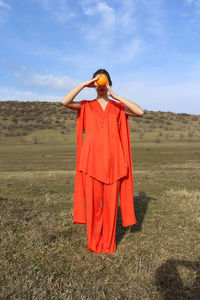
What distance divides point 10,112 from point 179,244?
45660 millimetres

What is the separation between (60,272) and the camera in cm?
315

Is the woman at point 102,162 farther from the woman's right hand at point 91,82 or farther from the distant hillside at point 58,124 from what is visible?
the distant hillside at point 58,124

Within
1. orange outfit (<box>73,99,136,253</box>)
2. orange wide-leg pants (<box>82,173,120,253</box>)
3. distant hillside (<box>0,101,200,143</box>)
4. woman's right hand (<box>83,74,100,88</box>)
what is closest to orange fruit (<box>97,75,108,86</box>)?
woman's right hand (<box>83,74,100,88</box>)

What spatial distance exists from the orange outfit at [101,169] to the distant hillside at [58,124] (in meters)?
24.2

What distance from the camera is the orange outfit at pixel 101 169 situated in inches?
141

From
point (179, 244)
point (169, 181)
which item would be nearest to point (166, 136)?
→ point (169, 181)

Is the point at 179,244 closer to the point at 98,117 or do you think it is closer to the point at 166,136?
the point at 98,117

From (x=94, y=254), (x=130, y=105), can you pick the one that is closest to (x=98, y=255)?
(x=94, y=254)

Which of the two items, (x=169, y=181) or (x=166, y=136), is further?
(x=166, y=136)

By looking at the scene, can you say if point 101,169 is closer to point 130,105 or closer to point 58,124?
point 130,105

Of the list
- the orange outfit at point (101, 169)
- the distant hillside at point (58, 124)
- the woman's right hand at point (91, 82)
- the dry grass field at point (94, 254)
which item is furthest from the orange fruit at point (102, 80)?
the distant hillside at point (58, 124)

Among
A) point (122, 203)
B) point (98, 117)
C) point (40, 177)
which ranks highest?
point (98, 117)

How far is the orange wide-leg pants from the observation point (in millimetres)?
3615

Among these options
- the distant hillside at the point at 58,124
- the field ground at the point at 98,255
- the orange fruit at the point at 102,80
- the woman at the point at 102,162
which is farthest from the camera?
the distant hillside at the point at 58,124
